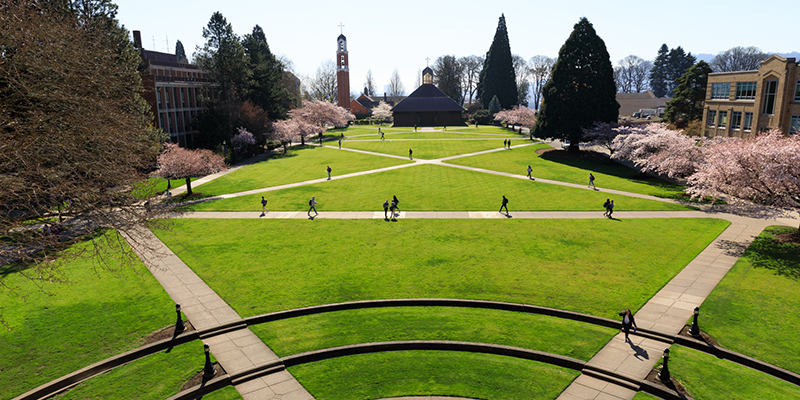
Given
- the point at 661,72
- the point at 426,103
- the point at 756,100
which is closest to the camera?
the point at 756,100

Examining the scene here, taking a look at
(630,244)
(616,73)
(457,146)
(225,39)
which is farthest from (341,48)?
(630,244)

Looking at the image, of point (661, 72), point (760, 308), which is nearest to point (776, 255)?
point (760, 308)

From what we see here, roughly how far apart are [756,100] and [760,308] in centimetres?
3203

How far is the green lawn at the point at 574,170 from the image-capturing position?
40.5m

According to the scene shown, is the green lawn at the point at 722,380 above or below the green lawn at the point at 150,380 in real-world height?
below

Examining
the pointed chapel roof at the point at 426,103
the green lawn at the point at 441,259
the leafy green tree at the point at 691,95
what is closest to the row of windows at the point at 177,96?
the green lawn at the point at 441,259

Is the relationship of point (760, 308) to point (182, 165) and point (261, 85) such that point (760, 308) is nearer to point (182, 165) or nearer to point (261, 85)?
point (182, 165)

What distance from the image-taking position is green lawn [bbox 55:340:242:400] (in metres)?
12.5

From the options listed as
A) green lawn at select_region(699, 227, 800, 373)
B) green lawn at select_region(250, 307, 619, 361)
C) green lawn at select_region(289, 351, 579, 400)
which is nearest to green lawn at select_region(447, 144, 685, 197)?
green lawn at select_region(699, 227, 800, 373)

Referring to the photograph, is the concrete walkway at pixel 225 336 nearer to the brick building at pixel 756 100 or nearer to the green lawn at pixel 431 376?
the green lawn at pixel 431 376

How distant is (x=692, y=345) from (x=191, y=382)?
53.4 feet

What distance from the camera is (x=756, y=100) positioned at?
40.1m

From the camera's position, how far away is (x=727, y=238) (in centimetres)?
2588

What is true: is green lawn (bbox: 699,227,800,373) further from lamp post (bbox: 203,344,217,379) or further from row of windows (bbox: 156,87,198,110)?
row of windows (bbox: 156,87,198,110)
